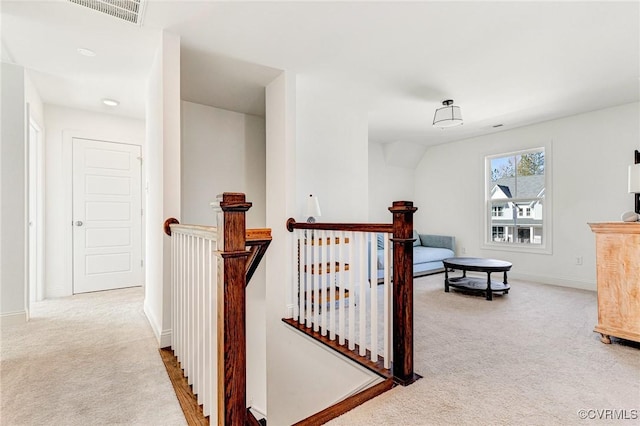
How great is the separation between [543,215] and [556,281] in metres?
1.02

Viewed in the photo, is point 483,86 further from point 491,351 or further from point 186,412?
point 186,412

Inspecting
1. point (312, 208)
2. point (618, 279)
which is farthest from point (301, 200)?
point (618, 279)

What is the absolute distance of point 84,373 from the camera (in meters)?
1.93

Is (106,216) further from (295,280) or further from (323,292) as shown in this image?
(323,292)

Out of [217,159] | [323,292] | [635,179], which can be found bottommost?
[323,292]

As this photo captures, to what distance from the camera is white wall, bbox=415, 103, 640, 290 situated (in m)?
4.03

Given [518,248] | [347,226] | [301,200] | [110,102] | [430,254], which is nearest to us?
[347,226]

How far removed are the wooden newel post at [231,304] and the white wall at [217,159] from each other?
2.97 metres

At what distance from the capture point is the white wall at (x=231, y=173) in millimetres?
3566

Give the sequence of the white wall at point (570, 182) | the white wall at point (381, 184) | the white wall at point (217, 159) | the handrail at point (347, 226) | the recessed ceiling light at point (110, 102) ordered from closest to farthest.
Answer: the handrail at point (347, 226) → the recessed ceiling light at point (110, 102) → the white wall at point (217, 159) → the white wall at point (570, 182) → the white wall at point (381, 184)

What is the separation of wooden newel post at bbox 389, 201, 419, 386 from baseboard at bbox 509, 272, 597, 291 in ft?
13.2

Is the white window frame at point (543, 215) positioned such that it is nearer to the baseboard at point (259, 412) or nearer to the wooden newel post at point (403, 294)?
the wooden newel post at point (403, 294)

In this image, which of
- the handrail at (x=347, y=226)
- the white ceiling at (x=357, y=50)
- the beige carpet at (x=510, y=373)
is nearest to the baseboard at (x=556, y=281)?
the beige carpet at (x=510, y=373)

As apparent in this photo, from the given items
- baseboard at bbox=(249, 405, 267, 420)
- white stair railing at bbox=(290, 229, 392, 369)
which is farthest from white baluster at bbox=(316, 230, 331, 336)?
baseboard at bbox=(249, 405, 267, 420)
